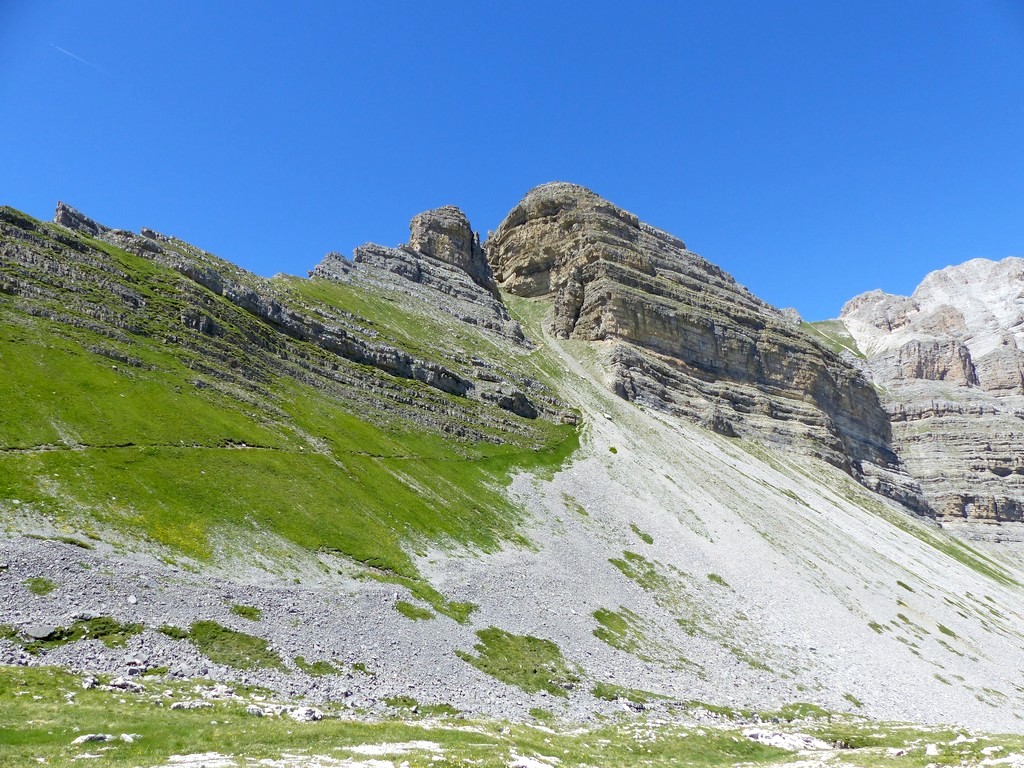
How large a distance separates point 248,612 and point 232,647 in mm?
3518

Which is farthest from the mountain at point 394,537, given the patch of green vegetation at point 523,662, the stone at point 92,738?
the stone at point 92,738

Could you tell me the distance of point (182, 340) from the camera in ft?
224

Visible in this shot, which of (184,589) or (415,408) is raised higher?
(415,408)

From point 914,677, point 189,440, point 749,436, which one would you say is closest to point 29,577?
point 189,440

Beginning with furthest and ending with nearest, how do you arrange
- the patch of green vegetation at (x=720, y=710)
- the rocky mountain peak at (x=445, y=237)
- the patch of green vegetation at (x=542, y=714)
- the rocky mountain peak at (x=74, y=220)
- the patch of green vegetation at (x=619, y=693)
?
the rocky mountain peak at (x=445, y=237), the rocky mountain peak at (x=74, y=220), the patch of green vegetation at (x=720, y=710), the patch of green vegetation at (x=619, y=693), the patch of green vegetation at (x=542, y=714)

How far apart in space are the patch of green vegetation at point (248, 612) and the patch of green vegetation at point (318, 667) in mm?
3982

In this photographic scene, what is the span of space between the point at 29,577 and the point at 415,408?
5959 cm

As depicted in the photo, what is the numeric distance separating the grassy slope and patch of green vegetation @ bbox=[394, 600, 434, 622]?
576cm

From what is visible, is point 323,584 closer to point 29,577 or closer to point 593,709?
point 29,577

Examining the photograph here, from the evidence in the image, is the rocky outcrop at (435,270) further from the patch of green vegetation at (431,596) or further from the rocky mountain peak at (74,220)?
the patch of green vegetation at (431,596)

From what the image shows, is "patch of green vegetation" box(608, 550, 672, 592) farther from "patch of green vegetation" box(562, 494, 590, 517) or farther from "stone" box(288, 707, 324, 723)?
"stone" box(288, 707, 324, 723)

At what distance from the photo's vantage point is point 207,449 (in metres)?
51.4

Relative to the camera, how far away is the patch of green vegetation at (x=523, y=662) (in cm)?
3547

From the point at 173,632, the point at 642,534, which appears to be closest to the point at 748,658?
the point at 642,534
